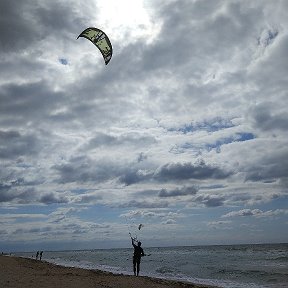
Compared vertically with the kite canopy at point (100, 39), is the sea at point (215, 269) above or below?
below

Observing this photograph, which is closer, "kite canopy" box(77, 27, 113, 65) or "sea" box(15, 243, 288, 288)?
"kite canopy" box(77, 27, 113, 65)

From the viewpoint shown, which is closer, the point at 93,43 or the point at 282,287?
the point at 93,43

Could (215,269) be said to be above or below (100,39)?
below

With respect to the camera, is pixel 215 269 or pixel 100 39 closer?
pixel 100 39

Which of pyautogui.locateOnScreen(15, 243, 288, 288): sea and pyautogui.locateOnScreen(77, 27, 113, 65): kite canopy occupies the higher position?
pyautogui.locateOnScreen(77, 27, 113, 65): kite canopy

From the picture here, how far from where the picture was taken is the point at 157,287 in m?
16.7

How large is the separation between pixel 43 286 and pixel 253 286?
1352cm

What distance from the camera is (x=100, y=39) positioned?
15.8 m

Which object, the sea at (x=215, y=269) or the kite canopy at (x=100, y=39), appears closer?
the kite canopy at (x=100, y=39)

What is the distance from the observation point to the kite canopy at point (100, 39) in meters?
15.3

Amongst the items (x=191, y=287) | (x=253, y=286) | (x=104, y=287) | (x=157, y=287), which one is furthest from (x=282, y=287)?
(x=104, y=287)

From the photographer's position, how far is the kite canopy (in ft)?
50.3

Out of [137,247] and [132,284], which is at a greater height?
[137,247]

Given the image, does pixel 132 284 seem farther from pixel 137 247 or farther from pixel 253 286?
pixel 253 286
